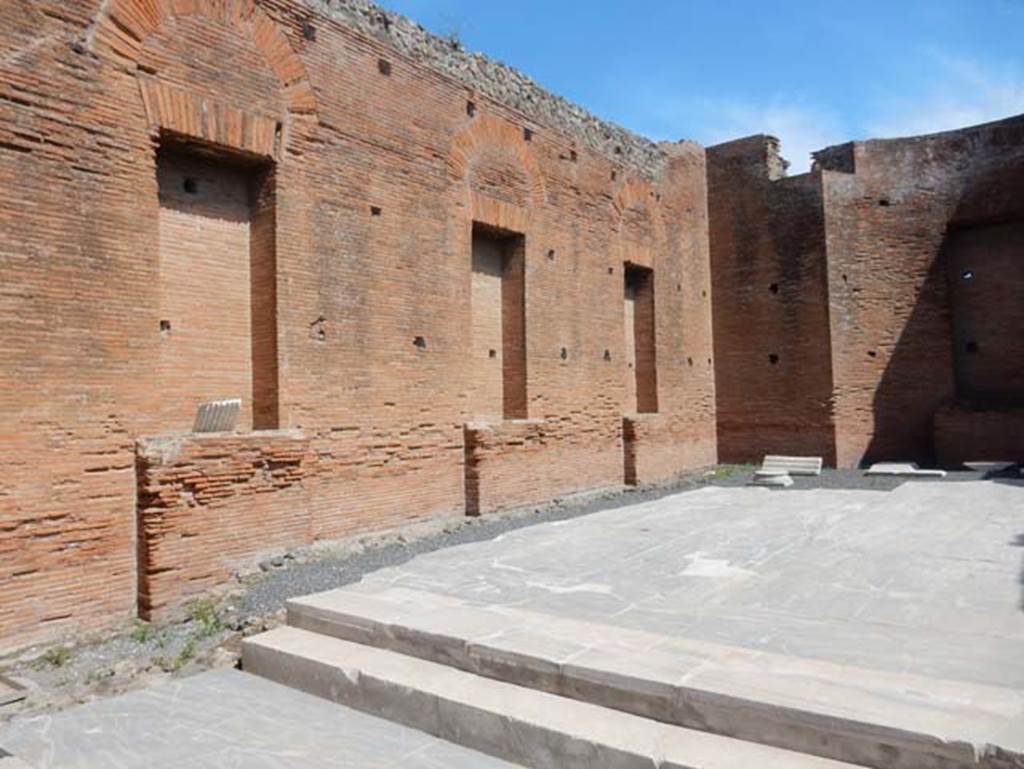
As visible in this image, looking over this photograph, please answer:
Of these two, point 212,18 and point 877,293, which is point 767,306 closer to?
point 877,293

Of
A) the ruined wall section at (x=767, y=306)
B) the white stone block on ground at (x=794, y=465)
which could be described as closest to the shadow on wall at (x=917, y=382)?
the ruined wall section at (x=767, y=306)

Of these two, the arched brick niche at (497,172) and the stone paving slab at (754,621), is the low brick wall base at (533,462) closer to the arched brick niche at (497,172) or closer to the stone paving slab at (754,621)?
the stone paving slab at (754,621)

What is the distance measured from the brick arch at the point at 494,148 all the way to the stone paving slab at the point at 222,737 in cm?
654

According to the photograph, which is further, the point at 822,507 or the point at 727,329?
the point at 727,329

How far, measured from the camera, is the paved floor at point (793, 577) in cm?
405

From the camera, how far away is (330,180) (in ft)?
Result: 24.9

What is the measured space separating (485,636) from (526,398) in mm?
6163

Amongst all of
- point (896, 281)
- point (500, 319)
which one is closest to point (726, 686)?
point (500, 319)

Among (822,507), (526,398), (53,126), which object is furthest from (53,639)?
(822,507)

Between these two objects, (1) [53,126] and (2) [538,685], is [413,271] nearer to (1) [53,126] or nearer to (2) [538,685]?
(1) [53,126]

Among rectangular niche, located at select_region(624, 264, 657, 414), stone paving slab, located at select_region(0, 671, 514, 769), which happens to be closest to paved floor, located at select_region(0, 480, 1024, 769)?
stone paving slab, located at select_region(0, 671, 514, 769)

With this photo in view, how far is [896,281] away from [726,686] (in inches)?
511

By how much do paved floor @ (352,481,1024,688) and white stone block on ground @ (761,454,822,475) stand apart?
13.1 feet

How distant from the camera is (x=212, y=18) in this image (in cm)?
662
